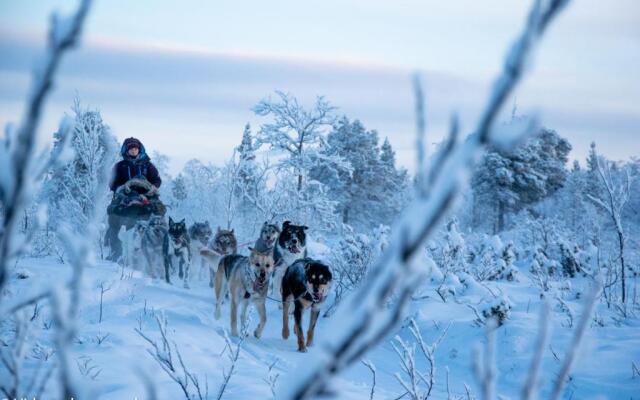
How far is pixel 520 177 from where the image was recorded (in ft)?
107

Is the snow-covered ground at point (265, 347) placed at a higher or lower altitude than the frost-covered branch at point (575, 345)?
lower

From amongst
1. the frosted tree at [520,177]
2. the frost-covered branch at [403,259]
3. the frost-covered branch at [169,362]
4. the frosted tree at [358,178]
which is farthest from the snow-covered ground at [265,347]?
the frosted tree at [358,178]

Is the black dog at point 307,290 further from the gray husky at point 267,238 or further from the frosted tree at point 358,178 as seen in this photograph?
the frosted tree at point 358,178

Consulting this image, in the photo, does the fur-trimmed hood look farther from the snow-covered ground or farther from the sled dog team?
the snow-covered ground

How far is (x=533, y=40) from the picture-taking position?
0.53 m

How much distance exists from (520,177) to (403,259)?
34361 mm

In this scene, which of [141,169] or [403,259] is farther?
[141,169]

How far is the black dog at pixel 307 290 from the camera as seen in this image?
260 inches

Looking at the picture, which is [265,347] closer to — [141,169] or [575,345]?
[141,169]

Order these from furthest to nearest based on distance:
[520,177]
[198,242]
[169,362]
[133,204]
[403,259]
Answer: [520,177], [198,242], [133,204], [169,362], [403,259]

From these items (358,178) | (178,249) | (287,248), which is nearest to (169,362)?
(287,248)

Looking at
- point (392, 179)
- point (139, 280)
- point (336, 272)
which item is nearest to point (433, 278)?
point (336, 272)

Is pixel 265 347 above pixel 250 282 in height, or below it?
below

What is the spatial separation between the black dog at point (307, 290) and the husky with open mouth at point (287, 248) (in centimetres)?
174
